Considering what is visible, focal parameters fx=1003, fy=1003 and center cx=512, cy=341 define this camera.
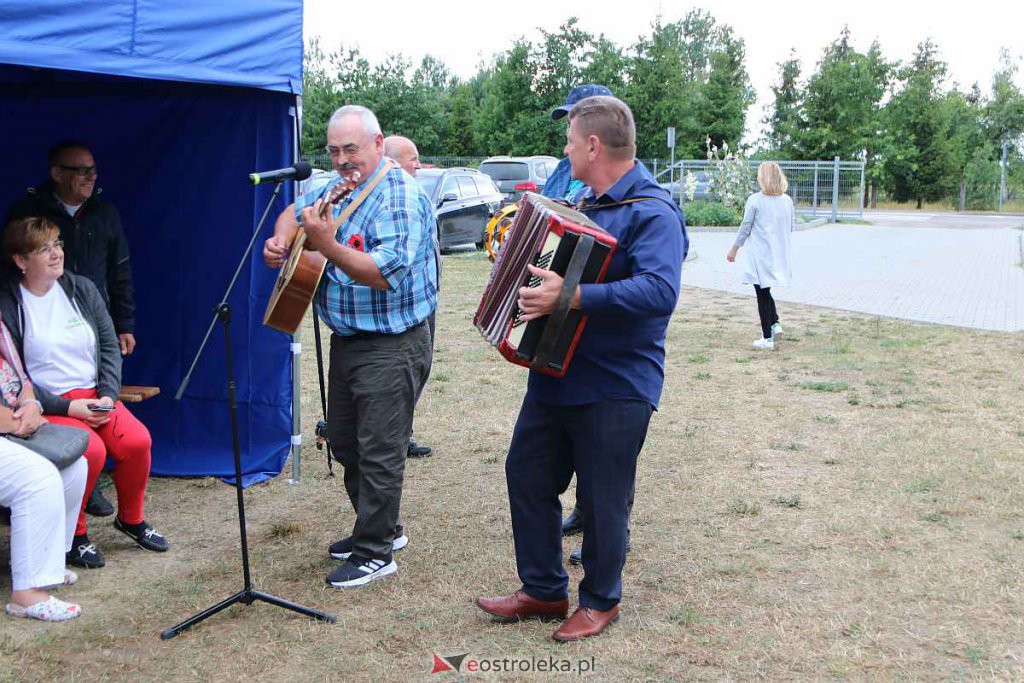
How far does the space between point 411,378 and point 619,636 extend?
1385 mm

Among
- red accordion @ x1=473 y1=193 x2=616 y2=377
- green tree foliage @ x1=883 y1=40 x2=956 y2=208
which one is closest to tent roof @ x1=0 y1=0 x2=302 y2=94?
red accordion @ x1=473 y1=193 x2=616 y2=377

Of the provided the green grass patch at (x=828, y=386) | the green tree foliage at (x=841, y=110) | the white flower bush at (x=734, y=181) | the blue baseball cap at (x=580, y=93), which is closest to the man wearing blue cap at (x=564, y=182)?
the blue baseball cap at (x=580, y=93)

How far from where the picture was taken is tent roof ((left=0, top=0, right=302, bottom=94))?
3.75 metres

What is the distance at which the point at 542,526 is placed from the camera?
3824mm

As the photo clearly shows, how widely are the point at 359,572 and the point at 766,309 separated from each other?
253 inches

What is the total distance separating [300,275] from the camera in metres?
4.19

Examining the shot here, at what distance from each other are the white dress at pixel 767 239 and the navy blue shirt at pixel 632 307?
6174 millimetres

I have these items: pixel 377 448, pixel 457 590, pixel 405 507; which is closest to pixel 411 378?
pixel 377 448

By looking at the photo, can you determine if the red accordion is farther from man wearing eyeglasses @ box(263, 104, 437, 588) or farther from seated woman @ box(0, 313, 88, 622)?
seated woman @ box(0, 313, 88, 622)

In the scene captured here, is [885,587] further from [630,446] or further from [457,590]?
[457,590]

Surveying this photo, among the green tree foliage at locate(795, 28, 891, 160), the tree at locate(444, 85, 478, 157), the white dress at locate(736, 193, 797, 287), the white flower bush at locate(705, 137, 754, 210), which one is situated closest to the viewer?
the white dress at locate(736, 193, 797, 287)

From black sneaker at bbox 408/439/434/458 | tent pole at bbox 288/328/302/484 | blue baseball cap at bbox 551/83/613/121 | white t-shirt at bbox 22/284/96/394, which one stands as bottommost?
black sneaker at bbox 408/439/434/458

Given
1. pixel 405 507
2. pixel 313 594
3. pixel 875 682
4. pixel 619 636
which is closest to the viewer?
pixel 875 682

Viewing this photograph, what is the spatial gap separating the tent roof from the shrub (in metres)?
21.4
